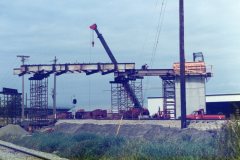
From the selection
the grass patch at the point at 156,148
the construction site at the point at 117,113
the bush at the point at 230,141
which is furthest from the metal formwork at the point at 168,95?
the bush at the point at 230,141

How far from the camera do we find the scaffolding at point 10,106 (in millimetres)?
68062

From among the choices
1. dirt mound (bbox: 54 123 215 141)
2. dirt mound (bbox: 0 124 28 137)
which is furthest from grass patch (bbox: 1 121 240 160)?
dirt mound (bbox: 0 124 28 137)

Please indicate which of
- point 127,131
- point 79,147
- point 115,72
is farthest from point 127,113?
point 79,147

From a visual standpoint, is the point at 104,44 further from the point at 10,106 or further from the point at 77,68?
the point at 10,106

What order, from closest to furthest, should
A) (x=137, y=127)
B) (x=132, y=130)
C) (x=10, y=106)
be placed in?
1. (x=132, y=130)
2. (x=137, y=127)
3. (x=10, y=106)

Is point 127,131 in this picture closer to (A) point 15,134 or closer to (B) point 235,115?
(A) point 15,134

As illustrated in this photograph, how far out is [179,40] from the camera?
143ft

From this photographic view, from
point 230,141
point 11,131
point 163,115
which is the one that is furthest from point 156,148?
point 163,115

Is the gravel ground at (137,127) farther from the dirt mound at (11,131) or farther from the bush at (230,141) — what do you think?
the bush at (230,141)

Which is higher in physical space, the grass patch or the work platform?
the work platform

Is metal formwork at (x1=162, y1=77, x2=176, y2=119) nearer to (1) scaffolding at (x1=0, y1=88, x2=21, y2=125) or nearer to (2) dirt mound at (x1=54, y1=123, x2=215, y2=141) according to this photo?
(2) dirt mound at (x1=54, y1=123, x2=215, y2=141)

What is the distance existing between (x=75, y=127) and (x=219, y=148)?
36.4 meters

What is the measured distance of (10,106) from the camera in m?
68.3

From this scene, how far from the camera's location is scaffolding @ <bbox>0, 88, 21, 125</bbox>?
68.1m
